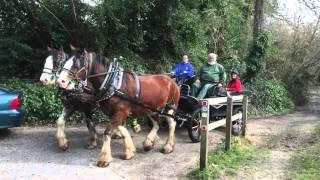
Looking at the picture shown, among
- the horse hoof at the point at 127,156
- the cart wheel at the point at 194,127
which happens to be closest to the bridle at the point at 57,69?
the horse hoof at the point at 127,156

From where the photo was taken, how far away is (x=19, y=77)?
14.8 meters

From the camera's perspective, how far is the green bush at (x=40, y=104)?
1288cm

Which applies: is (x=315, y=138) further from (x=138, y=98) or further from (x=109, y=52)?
(x=109, y=52)

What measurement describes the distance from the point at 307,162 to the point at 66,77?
15.5 ft

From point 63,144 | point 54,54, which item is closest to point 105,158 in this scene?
point 63,144

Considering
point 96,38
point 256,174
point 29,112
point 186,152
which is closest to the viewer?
point 256,174

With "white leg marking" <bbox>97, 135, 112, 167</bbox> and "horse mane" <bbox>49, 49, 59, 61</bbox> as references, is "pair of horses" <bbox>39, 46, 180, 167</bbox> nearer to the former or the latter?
"white leg marking" <bbox>97, 135, 112, 167</bbox>

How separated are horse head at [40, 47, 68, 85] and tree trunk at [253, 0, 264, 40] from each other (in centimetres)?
1383

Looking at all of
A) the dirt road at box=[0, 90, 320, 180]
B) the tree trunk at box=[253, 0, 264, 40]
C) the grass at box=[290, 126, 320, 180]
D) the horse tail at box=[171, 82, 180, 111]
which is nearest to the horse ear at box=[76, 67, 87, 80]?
the dirt road at box=[0, 90, 320, 180]

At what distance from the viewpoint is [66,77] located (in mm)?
8281

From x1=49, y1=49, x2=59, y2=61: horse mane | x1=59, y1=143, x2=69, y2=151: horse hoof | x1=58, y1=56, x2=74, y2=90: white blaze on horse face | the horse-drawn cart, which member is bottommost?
x1=59, y1=143, x2=69, y2=151: horse hoof

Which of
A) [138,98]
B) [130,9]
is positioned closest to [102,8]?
[130,9]

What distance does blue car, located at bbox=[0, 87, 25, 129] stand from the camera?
10.2 metres

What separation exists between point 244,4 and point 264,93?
4102mm
